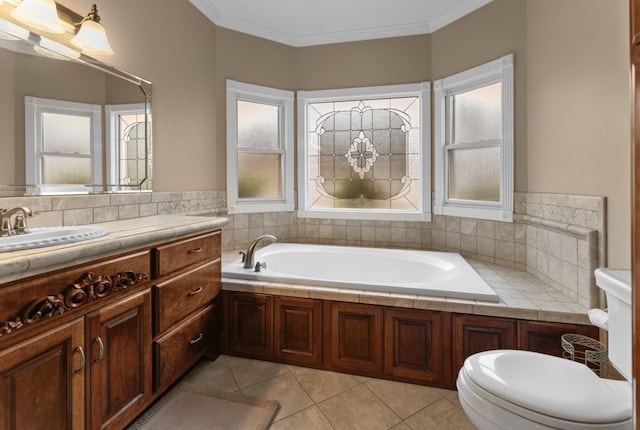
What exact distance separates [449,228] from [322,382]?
1.75 meters

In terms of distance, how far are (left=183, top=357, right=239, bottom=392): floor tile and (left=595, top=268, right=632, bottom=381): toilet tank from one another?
173 centimetres

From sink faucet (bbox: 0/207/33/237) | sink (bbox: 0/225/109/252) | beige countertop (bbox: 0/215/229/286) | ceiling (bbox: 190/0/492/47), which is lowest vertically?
beige countertop (bbox: 0/215/229/286)

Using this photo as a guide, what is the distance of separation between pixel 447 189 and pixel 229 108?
2.10m

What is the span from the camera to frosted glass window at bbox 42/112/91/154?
1701 millimetres

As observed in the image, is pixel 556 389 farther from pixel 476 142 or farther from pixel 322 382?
pixel 476 142

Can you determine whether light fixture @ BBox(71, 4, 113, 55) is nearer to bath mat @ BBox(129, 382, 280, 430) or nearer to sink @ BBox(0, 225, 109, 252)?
sink @ BBox(0, 225, 109, 252)

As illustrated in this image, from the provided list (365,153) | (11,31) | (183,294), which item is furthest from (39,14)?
(365,153)

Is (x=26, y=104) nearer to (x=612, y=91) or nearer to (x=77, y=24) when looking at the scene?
(x=77, y=24)

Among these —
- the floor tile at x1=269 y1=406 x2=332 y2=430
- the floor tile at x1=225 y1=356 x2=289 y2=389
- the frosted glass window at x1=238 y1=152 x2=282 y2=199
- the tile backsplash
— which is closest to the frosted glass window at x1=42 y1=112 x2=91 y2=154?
the tile backsplash

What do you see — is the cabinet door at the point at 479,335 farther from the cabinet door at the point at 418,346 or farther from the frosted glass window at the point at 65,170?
the frosted glass window at the point at 65,170

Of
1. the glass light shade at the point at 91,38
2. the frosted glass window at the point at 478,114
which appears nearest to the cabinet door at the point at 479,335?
the frosted glass window at the point at 478,114

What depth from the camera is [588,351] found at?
1605 millimetres

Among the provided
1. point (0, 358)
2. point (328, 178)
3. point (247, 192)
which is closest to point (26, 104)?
point (0, 358)

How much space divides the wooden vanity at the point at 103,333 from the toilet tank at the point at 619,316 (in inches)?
66.8
